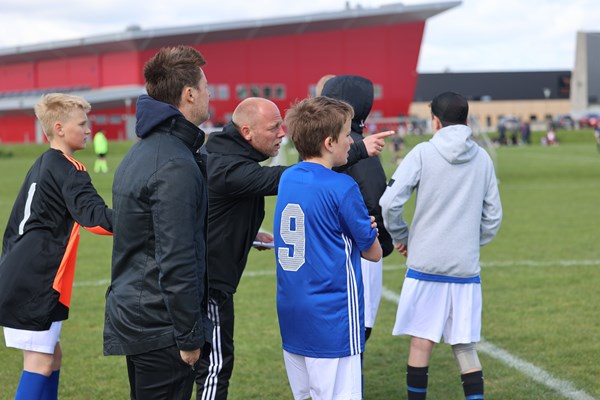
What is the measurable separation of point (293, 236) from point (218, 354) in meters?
0.85

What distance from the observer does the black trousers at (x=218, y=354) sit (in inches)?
173

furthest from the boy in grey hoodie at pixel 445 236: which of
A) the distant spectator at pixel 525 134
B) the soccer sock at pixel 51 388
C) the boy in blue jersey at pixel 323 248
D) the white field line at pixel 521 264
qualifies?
the distant spectator at pixel 525 134

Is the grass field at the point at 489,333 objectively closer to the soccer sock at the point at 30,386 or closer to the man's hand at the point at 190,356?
the soccer sock at the point at 30,386

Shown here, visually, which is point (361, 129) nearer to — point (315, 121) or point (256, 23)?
point (315, 121)

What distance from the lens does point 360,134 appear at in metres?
5.19

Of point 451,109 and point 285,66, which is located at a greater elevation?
point 285,66

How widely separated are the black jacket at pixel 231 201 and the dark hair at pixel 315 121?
39cm

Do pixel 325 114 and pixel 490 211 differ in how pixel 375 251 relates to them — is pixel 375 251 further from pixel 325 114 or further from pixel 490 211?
pixel 490 211

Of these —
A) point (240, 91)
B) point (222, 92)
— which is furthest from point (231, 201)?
point (240, 91)

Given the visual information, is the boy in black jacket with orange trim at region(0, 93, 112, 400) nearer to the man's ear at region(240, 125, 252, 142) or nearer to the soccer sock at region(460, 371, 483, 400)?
the man's ear at region(240, 125, 252, 142)

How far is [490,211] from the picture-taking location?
16.6ft

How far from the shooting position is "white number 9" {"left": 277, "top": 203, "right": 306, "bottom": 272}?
394 centimetres

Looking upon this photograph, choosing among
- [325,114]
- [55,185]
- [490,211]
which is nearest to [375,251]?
[325,114]

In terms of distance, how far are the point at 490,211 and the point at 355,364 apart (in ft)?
4.99
